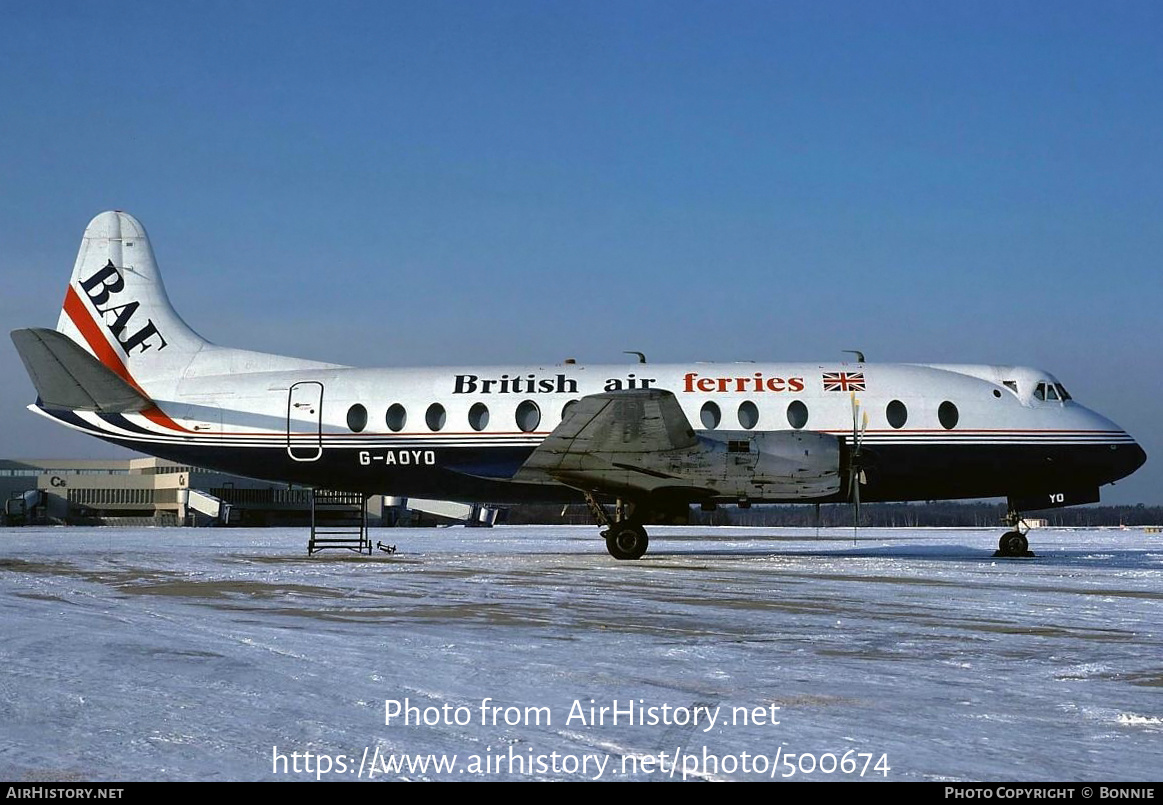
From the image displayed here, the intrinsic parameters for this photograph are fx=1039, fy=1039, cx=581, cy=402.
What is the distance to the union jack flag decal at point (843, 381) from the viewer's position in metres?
21.5

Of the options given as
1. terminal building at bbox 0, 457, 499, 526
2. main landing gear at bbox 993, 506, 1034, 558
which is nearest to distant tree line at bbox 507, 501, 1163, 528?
terminal building at bbox 0, 457, 499, 526

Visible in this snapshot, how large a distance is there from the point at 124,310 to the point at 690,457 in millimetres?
13752

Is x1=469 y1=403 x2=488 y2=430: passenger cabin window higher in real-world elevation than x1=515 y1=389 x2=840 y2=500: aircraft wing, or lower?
higher

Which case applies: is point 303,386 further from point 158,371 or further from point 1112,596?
point 1112,596

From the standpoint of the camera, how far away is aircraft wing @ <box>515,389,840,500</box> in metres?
18.8

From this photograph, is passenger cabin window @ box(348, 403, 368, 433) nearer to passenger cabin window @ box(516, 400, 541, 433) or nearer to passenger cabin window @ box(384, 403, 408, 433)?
passenger cabin window @ box(384, 403, 408, 433)

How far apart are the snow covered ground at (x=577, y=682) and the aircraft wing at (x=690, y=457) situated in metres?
5.08

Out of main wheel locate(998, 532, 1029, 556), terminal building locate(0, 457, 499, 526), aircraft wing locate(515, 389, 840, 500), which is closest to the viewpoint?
aircraft wing locate(515, 389, 840, 500)

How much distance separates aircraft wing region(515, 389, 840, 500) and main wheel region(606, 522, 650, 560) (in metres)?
0.86

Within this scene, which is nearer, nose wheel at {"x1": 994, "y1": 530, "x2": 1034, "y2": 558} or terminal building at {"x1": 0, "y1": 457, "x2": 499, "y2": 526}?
nose wheel at {"x1": 994, "y1": 530, "x2": 1034, "y2": 558}

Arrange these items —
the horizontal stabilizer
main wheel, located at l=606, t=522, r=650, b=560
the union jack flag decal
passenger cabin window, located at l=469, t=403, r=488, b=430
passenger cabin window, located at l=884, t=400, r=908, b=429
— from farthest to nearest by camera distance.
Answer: passenger cabin window, located at l=469, t=403, r=488, b=430 → the union jack flag decal → passenger cabin window, located at l=884, t=400, r=908, b=429 → the horizontal stabilizer → main wheel, located at l=606, t=522, r=650, b=560

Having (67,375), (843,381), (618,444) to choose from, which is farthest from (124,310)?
(843,381)

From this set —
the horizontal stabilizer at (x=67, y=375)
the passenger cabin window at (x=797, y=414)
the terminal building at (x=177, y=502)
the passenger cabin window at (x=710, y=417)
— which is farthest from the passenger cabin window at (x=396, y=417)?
the terminal building at (x=177, y=502)

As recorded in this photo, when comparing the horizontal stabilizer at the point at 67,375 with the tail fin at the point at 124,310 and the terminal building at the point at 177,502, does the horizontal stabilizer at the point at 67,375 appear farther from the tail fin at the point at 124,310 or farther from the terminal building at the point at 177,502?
the terminal building at the point at 177,502
